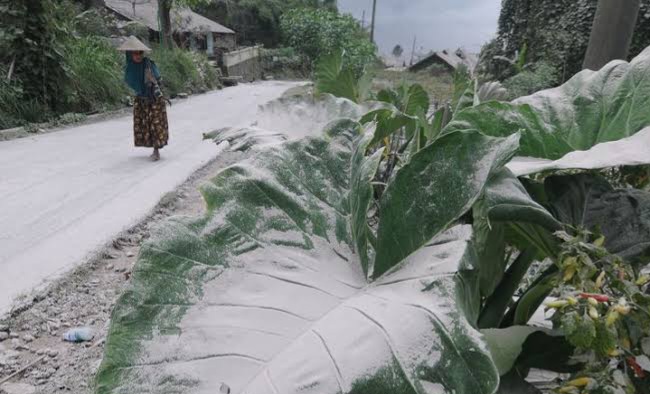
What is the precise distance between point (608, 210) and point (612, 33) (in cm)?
252

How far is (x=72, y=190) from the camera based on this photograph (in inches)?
156

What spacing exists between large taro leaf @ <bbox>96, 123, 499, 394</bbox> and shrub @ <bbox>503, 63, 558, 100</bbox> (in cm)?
646

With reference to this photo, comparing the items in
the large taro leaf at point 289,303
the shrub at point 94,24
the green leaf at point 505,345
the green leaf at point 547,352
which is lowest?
the green leaf at point 547,352

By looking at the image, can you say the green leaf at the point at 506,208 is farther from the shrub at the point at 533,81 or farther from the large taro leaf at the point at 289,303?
the shrub at the point at 533,81

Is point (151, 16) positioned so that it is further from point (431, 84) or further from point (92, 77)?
point (92, 77)

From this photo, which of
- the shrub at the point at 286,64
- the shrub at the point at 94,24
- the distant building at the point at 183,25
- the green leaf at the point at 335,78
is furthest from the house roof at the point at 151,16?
the green leaf at the point at 335,78

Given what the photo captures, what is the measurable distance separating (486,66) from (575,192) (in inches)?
395

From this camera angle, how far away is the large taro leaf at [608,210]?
0.73 metres

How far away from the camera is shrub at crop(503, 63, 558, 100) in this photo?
22.4 feet

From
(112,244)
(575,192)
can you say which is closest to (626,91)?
(575,192)

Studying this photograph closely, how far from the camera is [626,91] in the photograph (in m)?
0.85

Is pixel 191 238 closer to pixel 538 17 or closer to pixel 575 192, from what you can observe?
pixel 575 192

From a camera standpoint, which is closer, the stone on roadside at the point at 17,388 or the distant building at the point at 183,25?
the stone on roadside at the point at 17,388

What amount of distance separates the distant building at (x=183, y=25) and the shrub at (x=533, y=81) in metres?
11.5
